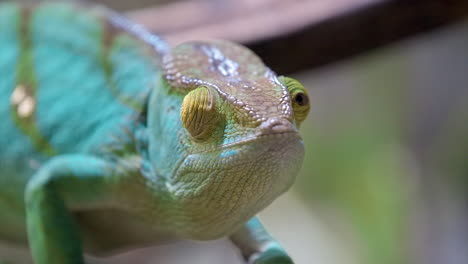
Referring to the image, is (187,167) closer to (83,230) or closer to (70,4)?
(83,230)

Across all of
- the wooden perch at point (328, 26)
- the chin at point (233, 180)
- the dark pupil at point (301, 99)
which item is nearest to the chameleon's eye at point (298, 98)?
the dark pupil at point (301, 99)

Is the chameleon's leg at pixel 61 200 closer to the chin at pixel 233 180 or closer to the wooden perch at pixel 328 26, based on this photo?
the chin at pixel 233 180

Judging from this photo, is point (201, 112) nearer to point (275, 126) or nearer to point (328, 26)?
point (275, 126)

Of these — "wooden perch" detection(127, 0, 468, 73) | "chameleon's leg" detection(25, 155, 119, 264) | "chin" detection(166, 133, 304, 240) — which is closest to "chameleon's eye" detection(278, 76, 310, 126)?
"chin" detection(166, 133, 304, 240)

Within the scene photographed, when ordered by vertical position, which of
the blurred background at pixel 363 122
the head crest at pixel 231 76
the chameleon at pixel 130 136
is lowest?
the blurred background at pixel 363 122

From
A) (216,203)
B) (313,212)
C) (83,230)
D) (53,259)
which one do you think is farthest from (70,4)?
(313,212)

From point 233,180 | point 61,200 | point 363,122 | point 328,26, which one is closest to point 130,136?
point 61,200
